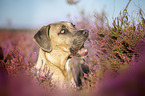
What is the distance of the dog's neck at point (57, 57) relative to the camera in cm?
261

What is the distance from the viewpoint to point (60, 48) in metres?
2.68

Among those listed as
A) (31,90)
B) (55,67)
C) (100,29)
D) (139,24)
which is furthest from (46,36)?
(31,90)

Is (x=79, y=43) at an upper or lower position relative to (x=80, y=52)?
upper

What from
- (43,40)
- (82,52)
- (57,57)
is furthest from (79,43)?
(43,40)

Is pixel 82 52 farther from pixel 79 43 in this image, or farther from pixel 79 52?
pixel 79 43

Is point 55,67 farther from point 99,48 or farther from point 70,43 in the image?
point 99,48

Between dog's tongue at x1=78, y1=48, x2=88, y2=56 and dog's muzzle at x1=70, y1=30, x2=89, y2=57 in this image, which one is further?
dog's tongue at x1=78, y1=48, x2=88, y2=56

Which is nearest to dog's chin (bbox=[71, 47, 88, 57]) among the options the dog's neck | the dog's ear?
the dog's neck

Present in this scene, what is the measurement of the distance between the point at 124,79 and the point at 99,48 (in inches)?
65.4

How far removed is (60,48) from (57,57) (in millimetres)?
203

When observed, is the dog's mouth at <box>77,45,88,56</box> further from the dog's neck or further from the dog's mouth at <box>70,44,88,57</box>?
the dog's neck

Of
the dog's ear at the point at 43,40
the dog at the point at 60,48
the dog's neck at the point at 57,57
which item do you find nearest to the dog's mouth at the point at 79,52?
the dog at the point at 60,48

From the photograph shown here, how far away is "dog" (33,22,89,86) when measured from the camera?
8.30 feet

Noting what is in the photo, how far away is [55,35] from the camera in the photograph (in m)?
2.74
